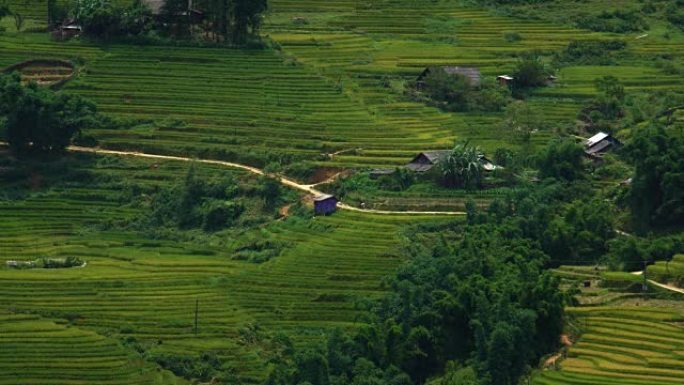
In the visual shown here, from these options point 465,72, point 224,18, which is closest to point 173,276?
point 465,72

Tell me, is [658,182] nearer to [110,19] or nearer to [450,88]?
[450,88]

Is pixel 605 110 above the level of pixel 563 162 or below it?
above

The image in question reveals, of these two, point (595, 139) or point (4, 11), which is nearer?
point (595, 139)

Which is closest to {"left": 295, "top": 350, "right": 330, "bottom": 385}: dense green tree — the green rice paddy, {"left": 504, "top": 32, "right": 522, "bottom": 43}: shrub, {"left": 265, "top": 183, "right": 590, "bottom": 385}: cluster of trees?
{"left": 265, "top": 183, "right": 590, "bottom": 385}: cluster of trees

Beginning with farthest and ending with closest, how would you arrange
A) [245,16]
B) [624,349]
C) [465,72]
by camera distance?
[245,16] → [465,72] → [624,349]

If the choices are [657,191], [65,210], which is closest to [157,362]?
[65,210]

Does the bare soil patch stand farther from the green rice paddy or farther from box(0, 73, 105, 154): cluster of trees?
box(0, 73, 105, 154): cluster of trees

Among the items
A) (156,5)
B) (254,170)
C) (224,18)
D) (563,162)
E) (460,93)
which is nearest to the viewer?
(563,162)

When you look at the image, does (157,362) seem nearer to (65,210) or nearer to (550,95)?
(65,210)
